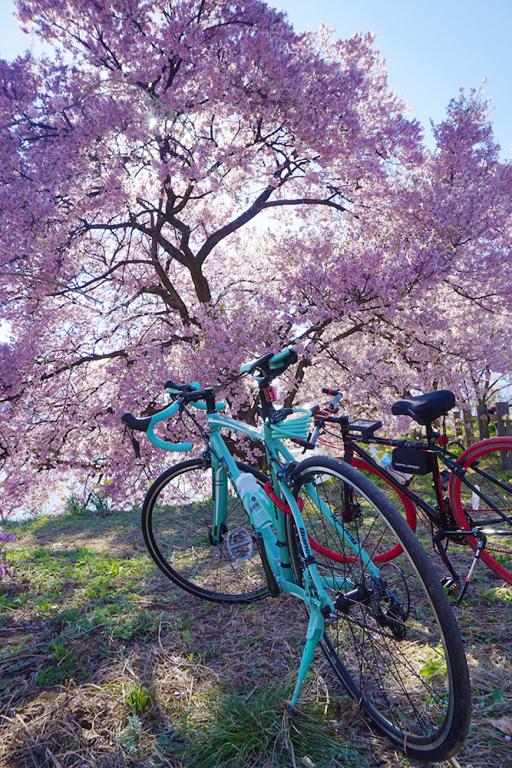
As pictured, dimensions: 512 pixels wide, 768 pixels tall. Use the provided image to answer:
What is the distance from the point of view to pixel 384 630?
74.7 inches

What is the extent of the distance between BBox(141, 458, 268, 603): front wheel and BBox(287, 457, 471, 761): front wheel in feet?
1.80

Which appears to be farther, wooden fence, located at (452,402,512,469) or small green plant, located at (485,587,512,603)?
wooden fence, located at (452,402,512,469)

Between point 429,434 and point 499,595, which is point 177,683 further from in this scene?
point 499,595

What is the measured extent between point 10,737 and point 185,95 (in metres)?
6.88

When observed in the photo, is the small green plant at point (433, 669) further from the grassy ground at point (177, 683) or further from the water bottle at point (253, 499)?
the water bottle at point (253, 499)

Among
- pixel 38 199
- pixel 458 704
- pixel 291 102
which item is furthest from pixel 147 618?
pixel 291 102

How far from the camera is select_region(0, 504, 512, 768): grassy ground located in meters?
1.60

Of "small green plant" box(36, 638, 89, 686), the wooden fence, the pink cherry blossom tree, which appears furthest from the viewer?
the wooden fence

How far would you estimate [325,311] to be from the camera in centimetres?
696

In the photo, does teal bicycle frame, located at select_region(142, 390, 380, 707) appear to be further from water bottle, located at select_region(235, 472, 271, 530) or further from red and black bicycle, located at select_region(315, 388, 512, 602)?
red and black bicycle, located at select_region(315, 388, 512, 602)

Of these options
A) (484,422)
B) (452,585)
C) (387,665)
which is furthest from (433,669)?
(484,422)

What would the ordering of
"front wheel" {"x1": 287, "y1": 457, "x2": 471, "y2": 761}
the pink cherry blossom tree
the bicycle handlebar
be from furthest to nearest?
the pink cherry blossom tree < the bicycle handlebar < "front wheel" {"x1": 287, "y1": 457, "x2": 471, "y2": 761}

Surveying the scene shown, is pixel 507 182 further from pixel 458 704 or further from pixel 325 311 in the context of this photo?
pixel 458 704

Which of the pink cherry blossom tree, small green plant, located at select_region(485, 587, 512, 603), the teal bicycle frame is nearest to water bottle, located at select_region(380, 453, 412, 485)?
the teal bicycle frame
